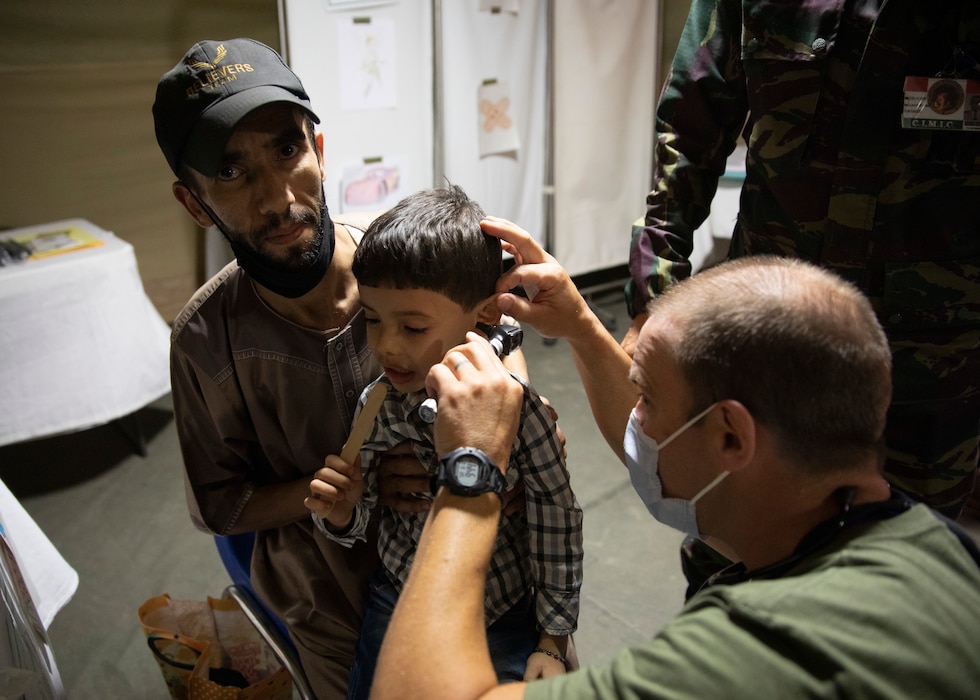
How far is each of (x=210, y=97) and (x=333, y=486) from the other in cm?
78

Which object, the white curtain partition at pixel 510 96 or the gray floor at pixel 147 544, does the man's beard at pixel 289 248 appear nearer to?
the gray floor at pixel 147 544

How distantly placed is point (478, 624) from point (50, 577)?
1246 millimetres

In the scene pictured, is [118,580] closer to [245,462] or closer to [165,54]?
[245,462]

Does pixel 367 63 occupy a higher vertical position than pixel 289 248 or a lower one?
Result: higher

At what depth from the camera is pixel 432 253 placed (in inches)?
55.5

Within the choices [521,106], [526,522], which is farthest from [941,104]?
[521,106]

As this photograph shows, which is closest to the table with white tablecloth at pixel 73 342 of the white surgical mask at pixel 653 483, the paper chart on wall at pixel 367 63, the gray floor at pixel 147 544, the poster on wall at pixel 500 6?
the gray floor at pixel 147 544

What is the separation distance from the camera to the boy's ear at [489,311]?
4.98 ft

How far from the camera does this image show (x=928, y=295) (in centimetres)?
163

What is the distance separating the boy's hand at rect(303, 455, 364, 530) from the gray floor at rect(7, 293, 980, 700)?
5.56 ft

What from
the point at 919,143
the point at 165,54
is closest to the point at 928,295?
the point at 919,143

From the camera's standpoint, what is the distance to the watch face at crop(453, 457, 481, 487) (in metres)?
1.14

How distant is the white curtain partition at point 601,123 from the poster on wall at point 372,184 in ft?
3.67

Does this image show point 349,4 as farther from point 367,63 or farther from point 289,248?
point 289,248
